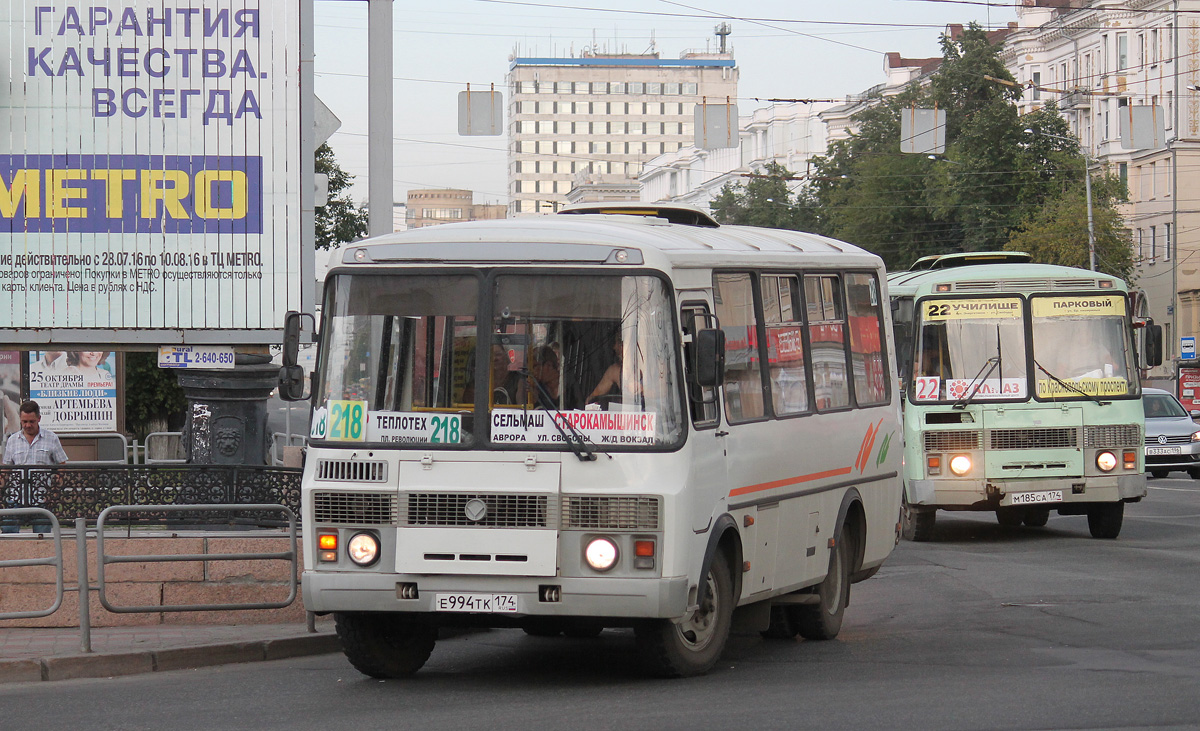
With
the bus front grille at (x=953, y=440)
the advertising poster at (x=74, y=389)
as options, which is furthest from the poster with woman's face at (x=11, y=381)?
the bus front grille at (x=953, y=440)

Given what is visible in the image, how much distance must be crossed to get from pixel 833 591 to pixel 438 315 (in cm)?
372

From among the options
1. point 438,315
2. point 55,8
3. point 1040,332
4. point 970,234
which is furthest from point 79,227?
point 970,234

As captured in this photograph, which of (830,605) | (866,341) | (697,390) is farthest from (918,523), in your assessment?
(697,390)

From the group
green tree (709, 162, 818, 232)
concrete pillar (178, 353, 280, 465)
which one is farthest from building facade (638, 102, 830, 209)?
concrete pillar (178, 353, 280, 465)

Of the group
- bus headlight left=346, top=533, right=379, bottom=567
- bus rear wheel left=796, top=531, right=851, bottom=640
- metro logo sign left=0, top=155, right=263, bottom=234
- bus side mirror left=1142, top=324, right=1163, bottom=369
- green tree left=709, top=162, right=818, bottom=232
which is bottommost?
bus rear wheel left=796, top=531, right=851, bottom=640

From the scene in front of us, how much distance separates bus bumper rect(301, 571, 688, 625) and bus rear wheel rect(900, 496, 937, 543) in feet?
36.6

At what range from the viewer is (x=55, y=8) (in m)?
14.8

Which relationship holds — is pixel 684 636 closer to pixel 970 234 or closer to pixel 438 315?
pixel 438 315

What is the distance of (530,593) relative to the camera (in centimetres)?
928

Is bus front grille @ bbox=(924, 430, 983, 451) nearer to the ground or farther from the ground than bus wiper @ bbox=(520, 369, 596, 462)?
nearer to the ground

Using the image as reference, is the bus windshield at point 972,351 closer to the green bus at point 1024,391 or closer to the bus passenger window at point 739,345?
the green bus at point 1024,391

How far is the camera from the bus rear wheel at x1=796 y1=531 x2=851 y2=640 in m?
11.7

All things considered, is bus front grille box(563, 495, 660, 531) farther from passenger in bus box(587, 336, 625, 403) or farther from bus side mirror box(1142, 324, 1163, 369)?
bus side mirror box(1142, 324, 1163, 369)

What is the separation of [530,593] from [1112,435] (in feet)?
36.3
